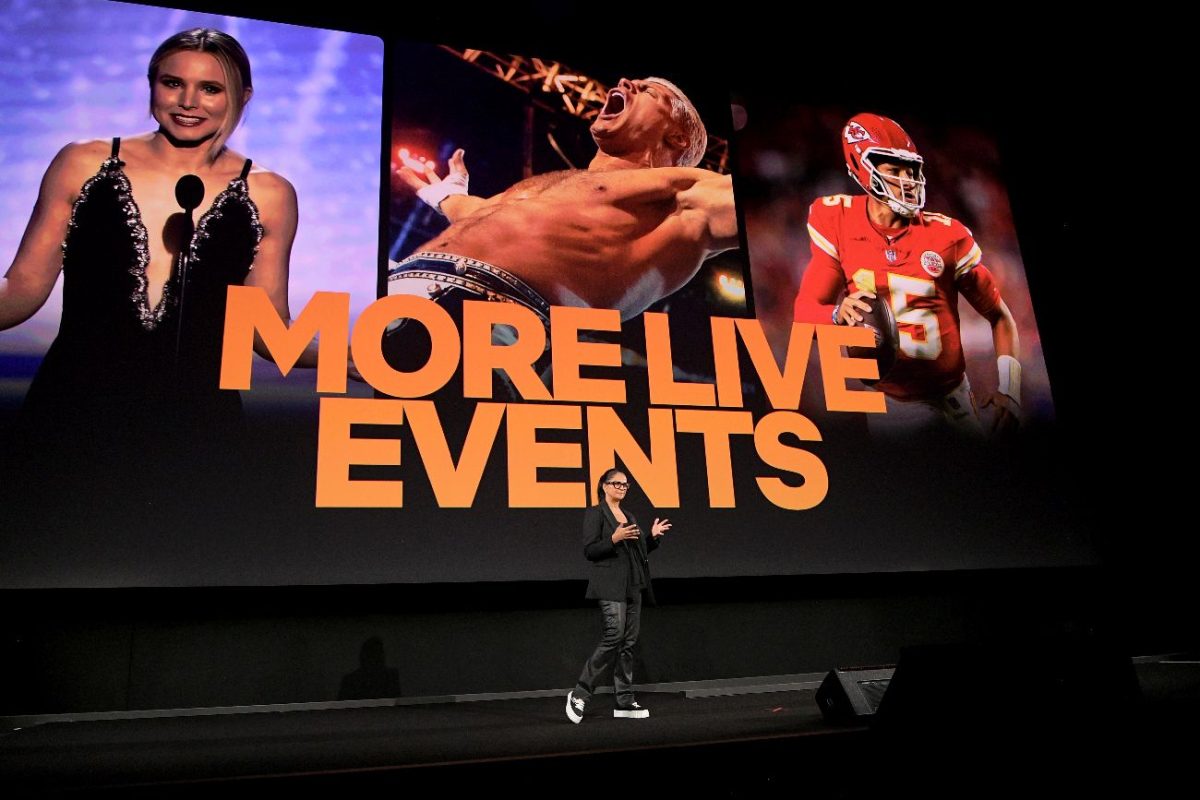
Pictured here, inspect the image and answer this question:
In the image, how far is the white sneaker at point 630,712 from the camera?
14.9 feet

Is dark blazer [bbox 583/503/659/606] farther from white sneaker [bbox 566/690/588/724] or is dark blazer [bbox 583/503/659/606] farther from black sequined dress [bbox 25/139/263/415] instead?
black sequined dress [bbox 25/139/263/415]

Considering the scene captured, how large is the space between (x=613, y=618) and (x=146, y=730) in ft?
7.79

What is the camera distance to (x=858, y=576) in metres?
5.87

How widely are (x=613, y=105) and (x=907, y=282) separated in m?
2.54

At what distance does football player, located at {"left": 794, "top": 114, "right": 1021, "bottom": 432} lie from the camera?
636cm

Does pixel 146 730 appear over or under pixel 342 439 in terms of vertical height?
under

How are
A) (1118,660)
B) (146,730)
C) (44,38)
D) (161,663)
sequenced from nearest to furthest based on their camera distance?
(1118,660) < (146,730) < (161,663) < (44,38)

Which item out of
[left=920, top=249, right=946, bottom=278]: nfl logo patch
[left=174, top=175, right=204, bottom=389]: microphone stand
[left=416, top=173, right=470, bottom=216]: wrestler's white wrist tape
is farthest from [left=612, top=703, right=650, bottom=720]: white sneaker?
[left=920, top=249, right=946, bottom=278]: nfl logo patch

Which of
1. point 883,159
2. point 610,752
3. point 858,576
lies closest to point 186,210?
point 610,752

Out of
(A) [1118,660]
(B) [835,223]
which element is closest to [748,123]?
(B) [835,223]

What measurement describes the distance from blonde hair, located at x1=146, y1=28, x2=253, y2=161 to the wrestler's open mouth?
2429 mm

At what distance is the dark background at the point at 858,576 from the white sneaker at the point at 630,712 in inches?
39.0

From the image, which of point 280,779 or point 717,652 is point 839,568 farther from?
point 280,779

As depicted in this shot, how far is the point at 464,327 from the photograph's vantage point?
5.64 metres
